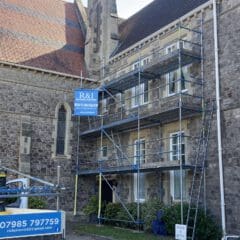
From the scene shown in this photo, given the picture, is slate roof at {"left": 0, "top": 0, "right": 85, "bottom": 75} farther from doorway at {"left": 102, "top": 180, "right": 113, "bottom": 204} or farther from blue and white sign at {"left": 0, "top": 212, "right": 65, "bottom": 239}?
blue and white sign at {"left": 0, "top": 212, "right": 65, "bottom": 239}

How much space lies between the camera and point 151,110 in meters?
19.0

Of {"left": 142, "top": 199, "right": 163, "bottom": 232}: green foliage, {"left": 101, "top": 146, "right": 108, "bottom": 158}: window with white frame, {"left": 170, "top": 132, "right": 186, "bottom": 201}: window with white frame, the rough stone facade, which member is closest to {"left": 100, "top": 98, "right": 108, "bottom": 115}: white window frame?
{"left": 101, "top": 146, "right": 108, "bottom": 158}: window with white frame

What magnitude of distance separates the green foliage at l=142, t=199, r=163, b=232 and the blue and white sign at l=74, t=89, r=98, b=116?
21.0ft

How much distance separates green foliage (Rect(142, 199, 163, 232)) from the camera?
56.8 ft

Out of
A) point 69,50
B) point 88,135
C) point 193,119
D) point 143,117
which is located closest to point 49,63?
point 69,50

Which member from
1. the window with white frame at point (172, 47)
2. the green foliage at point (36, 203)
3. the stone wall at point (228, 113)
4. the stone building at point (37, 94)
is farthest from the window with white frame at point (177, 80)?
the green foliage at point (36, 203)

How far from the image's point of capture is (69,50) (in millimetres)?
26906

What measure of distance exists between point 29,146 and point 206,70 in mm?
10495

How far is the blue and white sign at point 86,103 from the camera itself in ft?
72.4

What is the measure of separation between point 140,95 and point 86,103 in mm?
3207

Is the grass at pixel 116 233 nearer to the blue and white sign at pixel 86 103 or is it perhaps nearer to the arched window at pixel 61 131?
the arched window at pixel 61 131

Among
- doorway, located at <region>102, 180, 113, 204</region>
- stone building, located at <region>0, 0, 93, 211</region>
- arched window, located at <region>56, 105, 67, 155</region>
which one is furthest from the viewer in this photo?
doorway, located at <region>102, 180, 113, 204</region>

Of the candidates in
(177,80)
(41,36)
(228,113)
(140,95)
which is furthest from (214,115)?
(41,36)

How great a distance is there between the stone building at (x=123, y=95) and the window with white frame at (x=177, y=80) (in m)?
0.05
